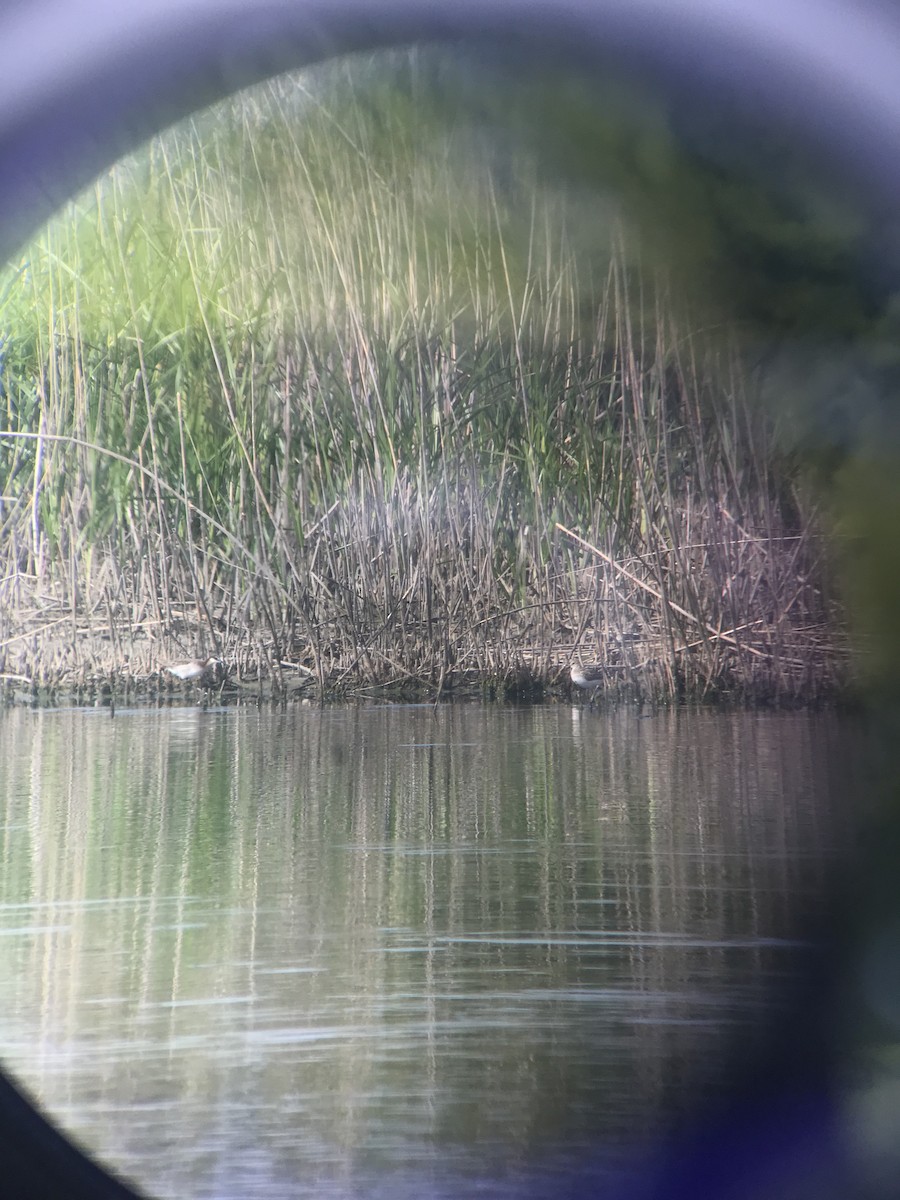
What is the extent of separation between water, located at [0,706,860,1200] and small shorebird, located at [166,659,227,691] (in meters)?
0.03

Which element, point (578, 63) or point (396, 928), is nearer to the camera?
point (578, 63)

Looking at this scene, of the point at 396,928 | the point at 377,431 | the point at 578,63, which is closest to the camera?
the point at 578,63

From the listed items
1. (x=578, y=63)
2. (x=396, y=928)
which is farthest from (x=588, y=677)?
(x=578, y=63)

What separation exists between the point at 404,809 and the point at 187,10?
0.51m

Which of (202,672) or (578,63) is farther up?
(578,63)

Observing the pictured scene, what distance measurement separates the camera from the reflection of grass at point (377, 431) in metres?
0.56

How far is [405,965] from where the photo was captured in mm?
575

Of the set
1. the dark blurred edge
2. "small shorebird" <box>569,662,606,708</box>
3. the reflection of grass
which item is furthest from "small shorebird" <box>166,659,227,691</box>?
the dark blurred edge

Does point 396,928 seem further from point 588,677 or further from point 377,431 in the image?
point 377,431

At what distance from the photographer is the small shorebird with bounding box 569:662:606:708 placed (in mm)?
680

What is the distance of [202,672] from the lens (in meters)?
0.81

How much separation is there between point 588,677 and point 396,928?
0.64ft

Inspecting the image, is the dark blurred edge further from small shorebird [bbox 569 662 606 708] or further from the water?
small shorebird [bbox 569 662 606 708]

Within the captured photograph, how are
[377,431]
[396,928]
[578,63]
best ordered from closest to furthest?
[578,63], [396,928], [377,431]
